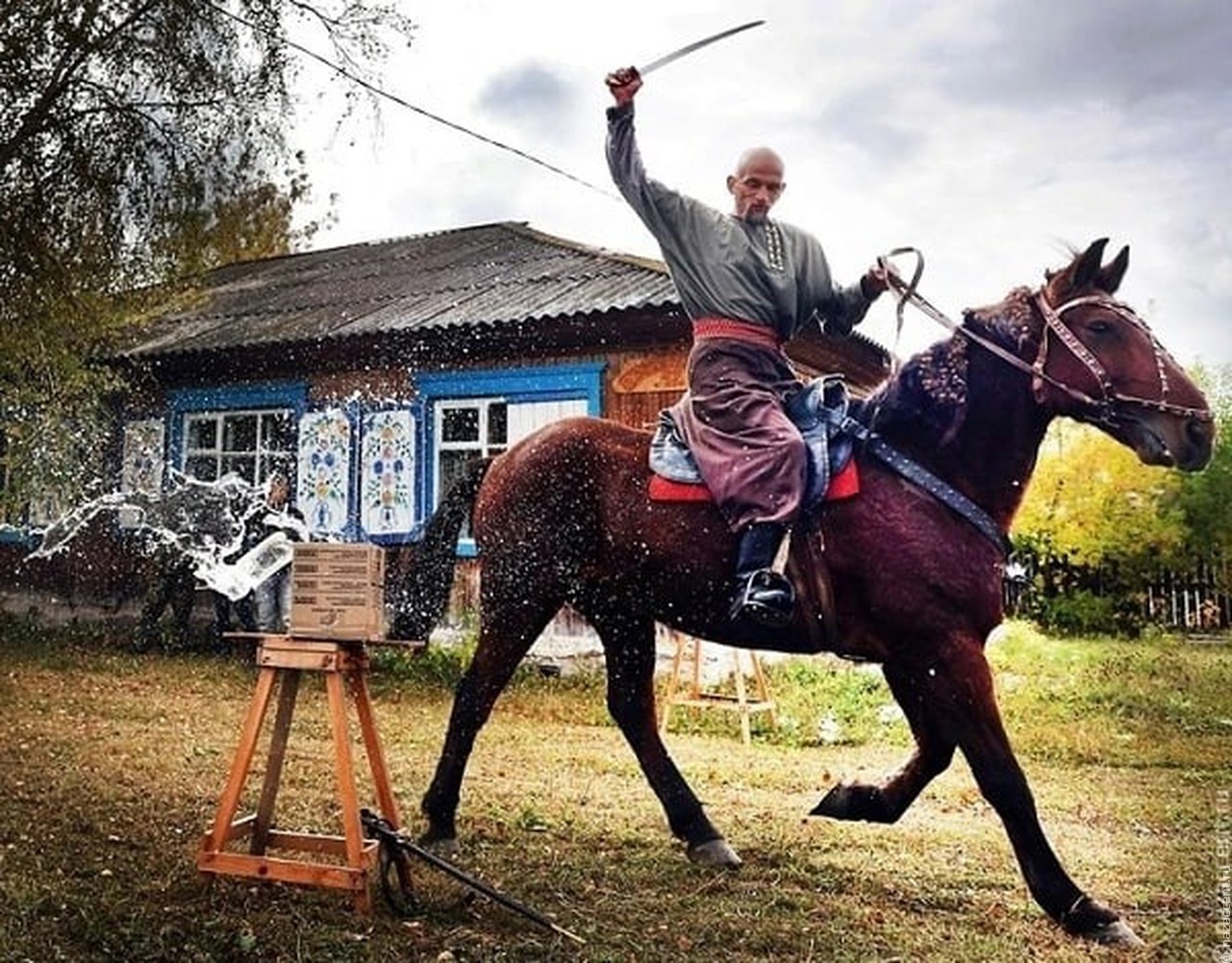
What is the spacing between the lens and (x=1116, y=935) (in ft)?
7.59

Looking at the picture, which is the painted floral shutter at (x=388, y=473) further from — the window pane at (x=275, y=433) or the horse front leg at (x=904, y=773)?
the horse front leg at (x=904, y=773)

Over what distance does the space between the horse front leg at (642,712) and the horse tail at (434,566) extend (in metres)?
0.49

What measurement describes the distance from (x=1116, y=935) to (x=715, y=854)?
1064 millimetres

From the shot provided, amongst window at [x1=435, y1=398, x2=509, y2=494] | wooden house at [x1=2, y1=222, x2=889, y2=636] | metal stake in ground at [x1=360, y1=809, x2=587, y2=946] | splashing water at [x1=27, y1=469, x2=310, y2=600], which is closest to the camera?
metal stake in ground at [x1=360, y1=809, x2=587, y2=946]

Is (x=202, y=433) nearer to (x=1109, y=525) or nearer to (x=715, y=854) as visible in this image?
(x=715, y=854)

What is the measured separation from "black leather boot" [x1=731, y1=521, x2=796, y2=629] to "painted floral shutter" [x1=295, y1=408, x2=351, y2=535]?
3531mm

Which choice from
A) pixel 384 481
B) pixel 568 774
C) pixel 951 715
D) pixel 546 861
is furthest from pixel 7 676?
pixel 951 715

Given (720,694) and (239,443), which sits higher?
(239,443)

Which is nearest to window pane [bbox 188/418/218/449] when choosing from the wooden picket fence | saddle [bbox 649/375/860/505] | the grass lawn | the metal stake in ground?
the grass lawn

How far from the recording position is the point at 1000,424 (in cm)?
268

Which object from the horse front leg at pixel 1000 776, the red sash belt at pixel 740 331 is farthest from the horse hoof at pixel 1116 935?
the red sash belt at pixel 740 331

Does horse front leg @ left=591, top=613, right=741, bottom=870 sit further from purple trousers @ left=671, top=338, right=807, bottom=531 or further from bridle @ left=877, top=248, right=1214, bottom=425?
bridle @ left=877, top=248, right=1214, bottom=425

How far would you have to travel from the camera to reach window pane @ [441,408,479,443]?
20.8 ft

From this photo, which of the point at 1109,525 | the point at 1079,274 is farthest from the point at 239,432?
the point at 1079,274
